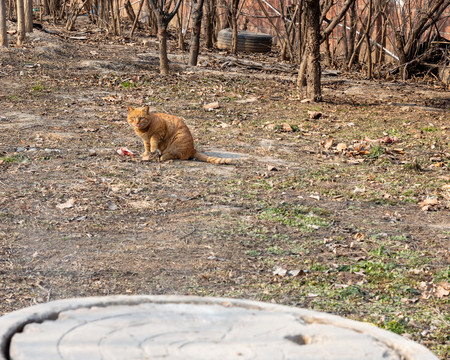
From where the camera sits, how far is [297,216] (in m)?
5.48

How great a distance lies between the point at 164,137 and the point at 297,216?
228 cm

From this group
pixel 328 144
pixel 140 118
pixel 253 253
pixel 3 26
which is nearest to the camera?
pixel 253 253

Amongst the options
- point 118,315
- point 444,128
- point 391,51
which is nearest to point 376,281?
point 118,315

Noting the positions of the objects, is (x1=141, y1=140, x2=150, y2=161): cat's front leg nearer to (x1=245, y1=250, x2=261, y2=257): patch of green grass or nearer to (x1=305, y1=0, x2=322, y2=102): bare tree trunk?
(x1=245, y1=250, x2=261, y2=257): patch of green grass

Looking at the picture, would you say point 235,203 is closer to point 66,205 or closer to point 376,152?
point 66,205

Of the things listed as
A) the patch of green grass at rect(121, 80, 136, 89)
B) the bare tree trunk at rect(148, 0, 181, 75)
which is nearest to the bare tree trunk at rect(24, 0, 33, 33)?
the bare tree trunk at rect(148, 0, 181, 75)

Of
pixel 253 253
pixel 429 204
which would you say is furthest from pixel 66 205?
pixel 429 204

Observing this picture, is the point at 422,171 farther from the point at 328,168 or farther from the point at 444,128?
the point at 444,128

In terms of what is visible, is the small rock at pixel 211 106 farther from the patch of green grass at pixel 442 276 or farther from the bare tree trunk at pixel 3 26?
the patch of green grass at pixel 442 276

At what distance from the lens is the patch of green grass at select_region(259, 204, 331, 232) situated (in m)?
5.29

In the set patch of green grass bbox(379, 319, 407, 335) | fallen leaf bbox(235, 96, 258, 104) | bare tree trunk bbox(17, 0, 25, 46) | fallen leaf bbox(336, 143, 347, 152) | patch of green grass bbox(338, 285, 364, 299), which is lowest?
patch of green grass bbox(379, 319, 407, 335)

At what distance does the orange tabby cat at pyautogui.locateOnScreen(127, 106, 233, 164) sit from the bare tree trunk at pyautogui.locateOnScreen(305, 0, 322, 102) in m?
4.27

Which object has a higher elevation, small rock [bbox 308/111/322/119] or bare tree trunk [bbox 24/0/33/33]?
bare tree trunk [bbox 24/0/33/33]

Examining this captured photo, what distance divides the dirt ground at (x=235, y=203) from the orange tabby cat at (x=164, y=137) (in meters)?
0.17
